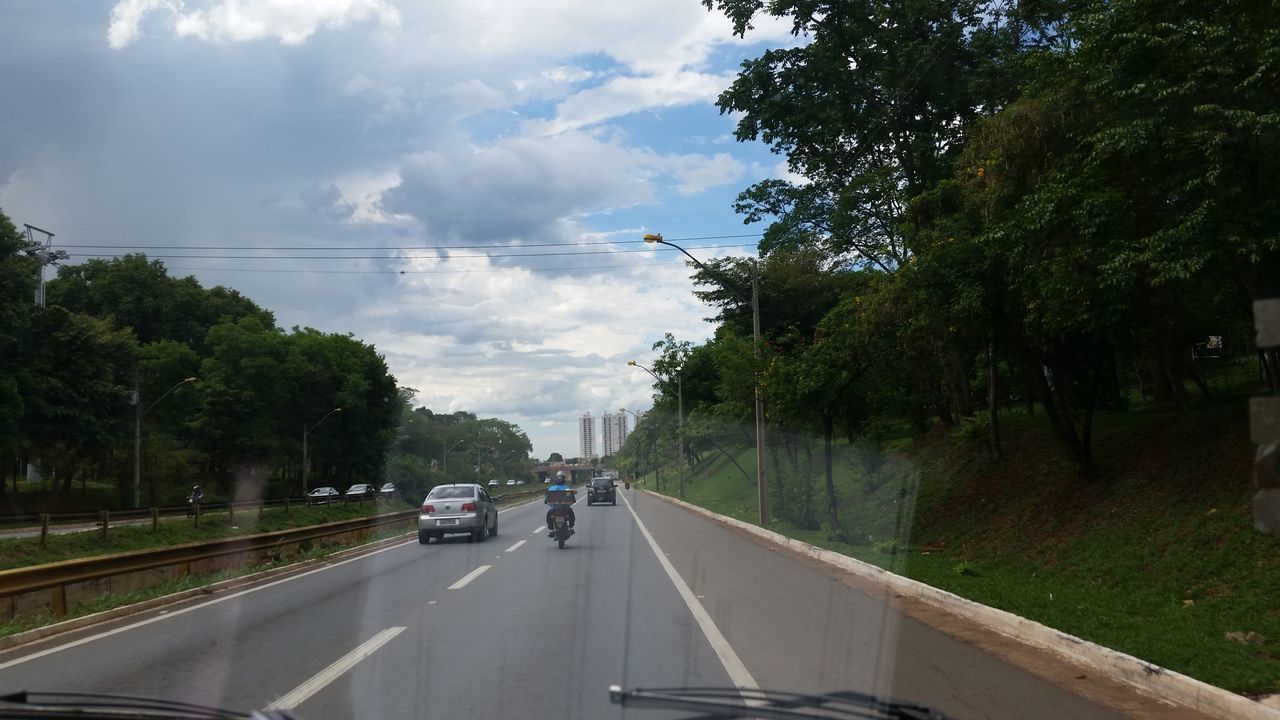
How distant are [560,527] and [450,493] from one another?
5.15m

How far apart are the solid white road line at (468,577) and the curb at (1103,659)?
6229 millimetres

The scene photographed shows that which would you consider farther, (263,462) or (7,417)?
(263,462)

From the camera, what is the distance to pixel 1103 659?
754 centimetres

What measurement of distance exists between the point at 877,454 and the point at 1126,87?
1751 cm

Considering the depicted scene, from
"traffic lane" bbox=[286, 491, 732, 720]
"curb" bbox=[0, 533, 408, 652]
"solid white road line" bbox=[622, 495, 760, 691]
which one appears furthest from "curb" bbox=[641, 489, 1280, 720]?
"curb" bbox=[0, 533, 408, 652]

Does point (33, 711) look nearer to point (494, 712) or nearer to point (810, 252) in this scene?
point (494, 712)

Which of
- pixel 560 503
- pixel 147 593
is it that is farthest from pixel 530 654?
pixel 560 503

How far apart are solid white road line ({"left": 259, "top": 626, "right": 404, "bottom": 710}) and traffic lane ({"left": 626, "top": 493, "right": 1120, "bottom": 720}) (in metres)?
3.40

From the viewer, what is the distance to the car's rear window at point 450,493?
24.4 m

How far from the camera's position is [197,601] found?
1329 cm

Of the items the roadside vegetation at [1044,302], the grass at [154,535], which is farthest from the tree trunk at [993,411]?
the grass at [154,535]

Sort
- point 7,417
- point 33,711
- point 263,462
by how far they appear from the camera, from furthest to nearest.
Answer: point 263,462
point 7,417
point 33,711

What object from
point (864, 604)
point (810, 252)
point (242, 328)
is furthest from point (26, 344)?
point (864, 604)

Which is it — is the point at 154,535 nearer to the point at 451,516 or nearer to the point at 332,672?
the point at 451,516
